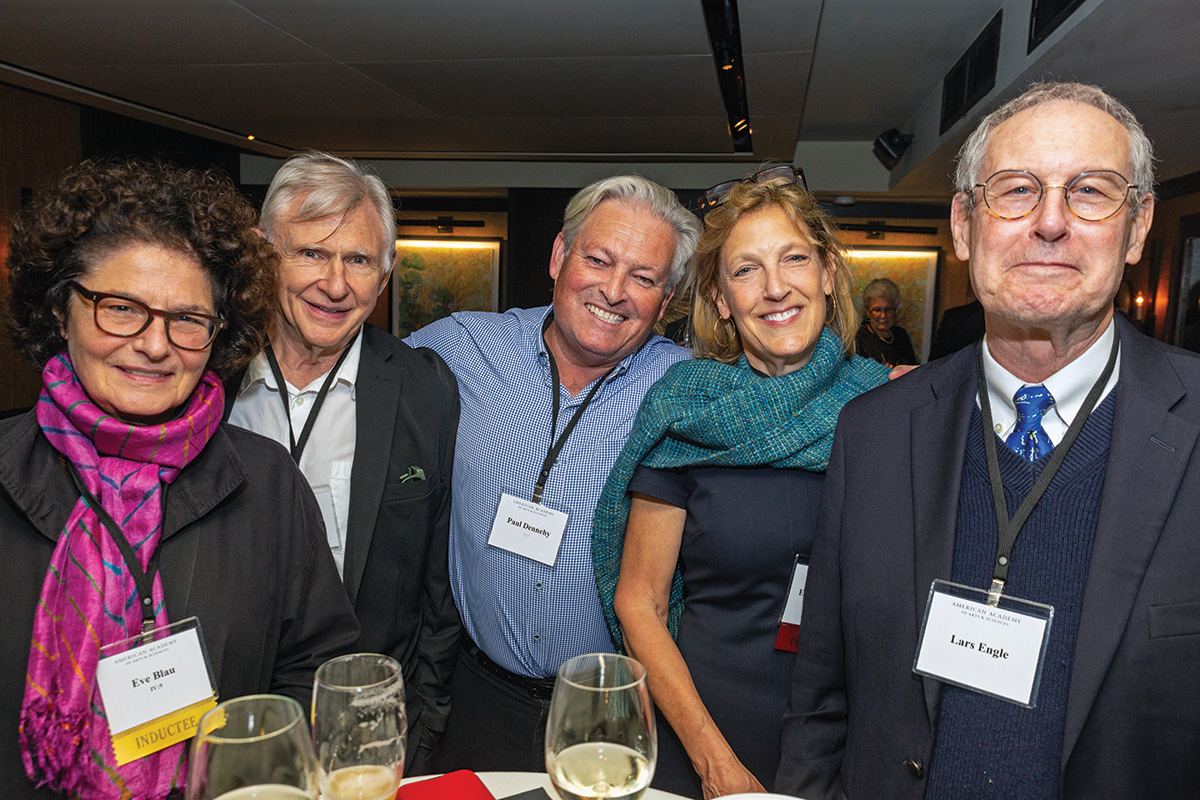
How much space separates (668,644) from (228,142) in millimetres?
8219

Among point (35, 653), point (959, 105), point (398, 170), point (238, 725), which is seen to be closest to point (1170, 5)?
point (959, 105)

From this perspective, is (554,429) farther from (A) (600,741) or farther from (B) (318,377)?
(A) (600,741)

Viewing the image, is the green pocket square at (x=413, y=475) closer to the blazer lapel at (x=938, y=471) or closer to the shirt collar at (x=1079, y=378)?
the blazer lapel at (x=938, y=471)

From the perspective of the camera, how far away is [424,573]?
2123 millimetres

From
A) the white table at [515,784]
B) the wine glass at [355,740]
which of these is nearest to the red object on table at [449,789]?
the white table at [515,784]

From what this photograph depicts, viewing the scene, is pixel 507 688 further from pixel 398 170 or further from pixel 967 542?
pixel 398 170

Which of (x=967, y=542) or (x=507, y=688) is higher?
(x=967, y=542)

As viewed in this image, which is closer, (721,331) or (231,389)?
(231,389)

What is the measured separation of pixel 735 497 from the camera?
1777 mm

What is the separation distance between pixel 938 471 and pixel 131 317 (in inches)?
57.4

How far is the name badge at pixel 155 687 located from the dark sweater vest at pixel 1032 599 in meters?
1.25

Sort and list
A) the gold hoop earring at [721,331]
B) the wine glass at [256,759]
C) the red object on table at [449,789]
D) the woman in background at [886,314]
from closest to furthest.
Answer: the wine glass at [256,759]
the red object on table at [449,789]
the gold hoop earring at [721,331]
the woman in background at [886,314]

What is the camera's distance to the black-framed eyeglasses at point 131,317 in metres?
1.29

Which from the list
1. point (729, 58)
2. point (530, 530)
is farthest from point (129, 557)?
point (729, 58)
